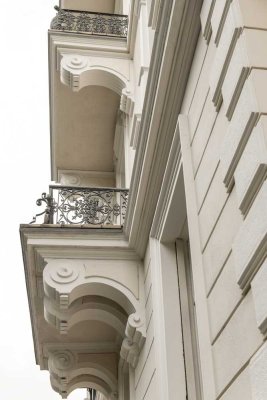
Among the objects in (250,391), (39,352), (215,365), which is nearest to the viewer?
(250,391)

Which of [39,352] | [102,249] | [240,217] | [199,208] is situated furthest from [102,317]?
[240,217]

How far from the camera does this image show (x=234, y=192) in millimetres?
3299

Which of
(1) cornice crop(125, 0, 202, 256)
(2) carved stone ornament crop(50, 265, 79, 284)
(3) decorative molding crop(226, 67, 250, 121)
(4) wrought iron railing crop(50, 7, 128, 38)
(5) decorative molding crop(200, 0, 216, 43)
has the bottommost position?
(3) decorative molding crop(226, 67, 250, 121)

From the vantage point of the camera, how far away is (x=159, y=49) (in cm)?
490

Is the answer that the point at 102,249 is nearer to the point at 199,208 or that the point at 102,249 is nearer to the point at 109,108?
the point at 199,208

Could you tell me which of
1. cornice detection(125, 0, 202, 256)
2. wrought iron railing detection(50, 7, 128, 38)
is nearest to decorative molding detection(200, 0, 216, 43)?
cornice detection(125, 0, 202, 256)

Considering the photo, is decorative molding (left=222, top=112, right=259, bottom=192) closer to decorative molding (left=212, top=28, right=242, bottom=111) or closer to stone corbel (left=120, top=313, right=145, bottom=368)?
decorative molding (left=212, top=28, right=242, bottom=111)

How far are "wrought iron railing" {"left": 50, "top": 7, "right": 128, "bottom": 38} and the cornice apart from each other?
14.6ft

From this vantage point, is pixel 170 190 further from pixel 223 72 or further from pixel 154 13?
pixel 154 13

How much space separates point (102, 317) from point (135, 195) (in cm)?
233

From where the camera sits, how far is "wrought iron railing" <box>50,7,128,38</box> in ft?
32.2

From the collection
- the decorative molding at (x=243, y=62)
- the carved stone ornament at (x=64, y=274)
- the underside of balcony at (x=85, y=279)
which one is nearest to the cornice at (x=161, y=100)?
the underside of balcony at (x=85, y=279)

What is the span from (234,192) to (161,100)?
2036 millimetres

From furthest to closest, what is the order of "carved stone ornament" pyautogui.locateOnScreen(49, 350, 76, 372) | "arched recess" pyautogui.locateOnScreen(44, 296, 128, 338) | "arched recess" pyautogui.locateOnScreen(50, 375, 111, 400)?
1. "arched recess" pyautogui.locateOnScreen(50, 375, 111, 400)
2. "carved stone ornament" pyautogui.locateOnScreen(49, 350, 76, 372)
3. "arched recess" pyautogui.locateOnScreen(44, 296, 128, 338)
